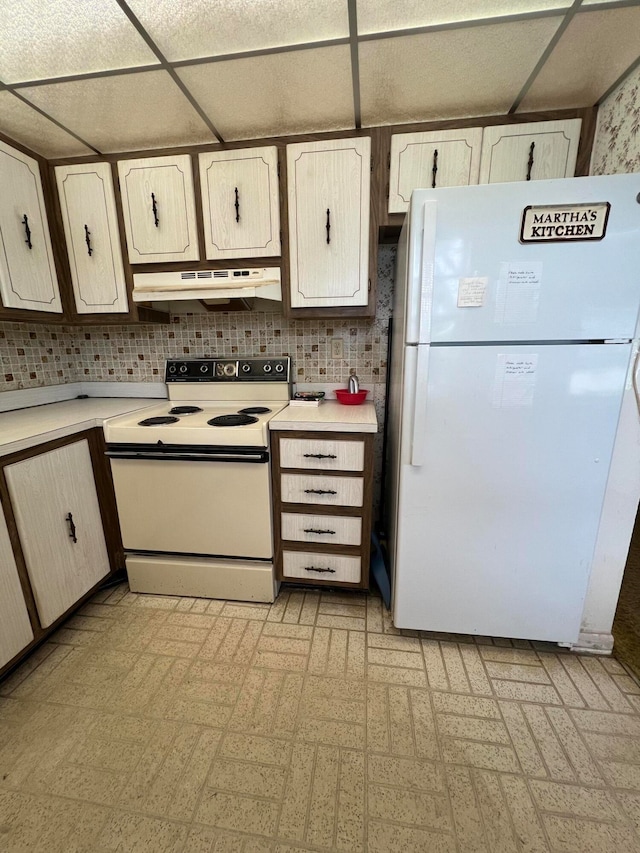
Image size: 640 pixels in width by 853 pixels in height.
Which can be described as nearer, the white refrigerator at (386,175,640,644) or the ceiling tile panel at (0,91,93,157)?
the white refrigerator at (386,175,640,644)

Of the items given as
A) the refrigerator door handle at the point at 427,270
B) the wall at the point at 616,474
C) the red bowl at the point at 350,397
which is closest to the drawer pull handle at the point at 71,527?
the red bowl at the point at 350,397

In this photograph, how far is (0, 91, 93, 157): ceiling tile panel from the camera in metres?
1.44

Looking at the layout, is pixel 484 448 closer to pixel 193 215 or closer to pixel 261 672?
pixel 261 672

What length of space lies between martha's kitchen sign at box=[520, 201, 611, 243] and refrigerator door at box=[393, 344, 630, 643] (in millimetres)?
338

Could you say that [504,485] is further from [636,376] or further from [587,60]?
[587,60]

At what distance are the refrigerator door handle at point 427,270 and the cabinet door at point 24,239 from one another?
1845 mm

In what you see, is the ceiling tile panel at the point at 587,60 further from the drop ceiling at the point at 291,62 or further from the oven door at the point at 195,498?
the oven door at the point at 195,498

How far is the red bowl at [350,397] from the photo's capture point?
1916 millimetres

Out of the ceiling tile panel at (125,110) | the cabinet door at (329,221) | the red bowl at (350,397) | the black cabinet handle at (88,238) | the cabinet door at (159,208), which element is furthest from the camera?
the red bowl at (350,397)

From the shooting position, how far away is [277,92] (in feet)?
4.54

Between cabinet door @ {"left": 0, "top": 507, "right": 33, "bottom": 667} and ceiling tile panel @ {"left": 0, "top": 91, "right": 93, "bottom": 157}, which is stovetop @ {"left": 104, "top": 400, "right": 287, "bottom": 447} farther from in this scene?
ceiling tile panel @ {"left": 0, "top": 91, "right": 93, "bottom": 157}

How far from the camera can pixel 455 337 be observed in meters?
1.17

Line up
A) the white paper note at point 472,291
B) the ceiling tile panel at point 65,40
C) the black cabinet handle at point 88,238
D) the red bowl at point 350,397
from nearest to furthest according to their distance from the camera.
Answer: the ceiling tile panel at point 65,40 < the white paper note at point 472,291 < the black cabinet handle at point 88,238 < the red bowl at point 350,397

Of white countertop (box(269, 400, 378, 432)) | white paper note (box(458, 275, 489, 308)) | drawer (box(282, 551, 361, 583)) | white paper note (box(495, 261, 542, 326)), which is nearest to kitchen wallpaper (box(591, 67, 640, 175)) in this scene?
white paper note (box(495, 261, 542, 326))
